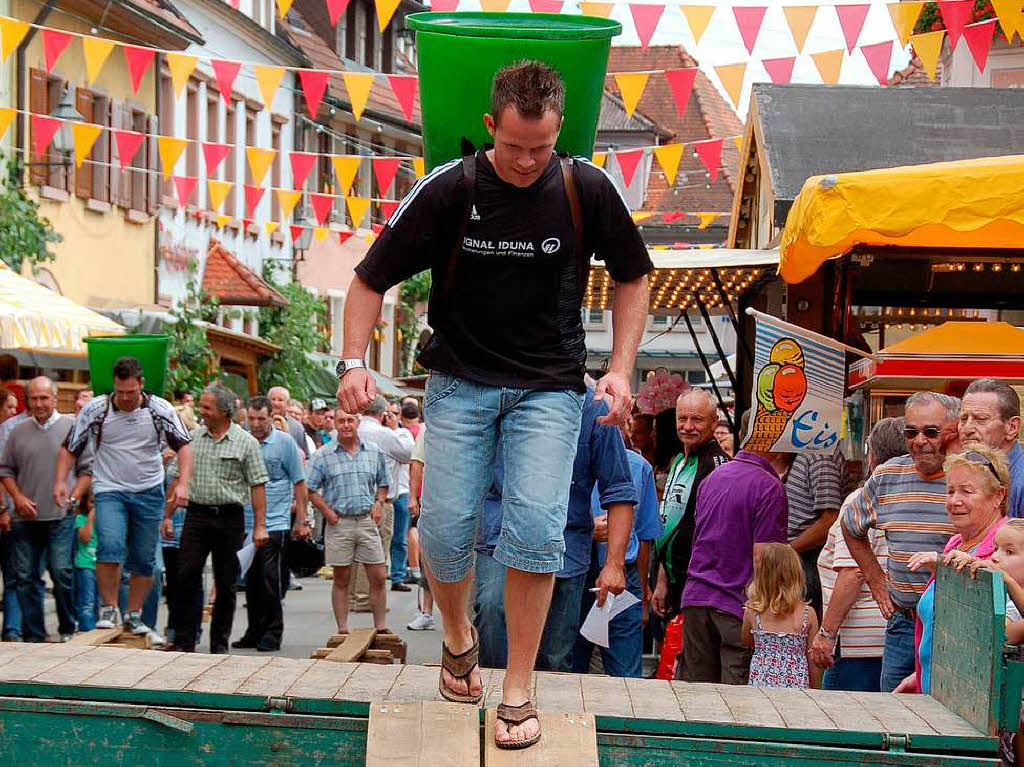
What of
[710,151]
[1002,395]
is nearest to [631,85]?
[710,151]

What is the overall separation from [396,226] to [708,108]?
64.4m

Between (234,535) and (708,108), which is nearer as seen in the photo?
(234,535)

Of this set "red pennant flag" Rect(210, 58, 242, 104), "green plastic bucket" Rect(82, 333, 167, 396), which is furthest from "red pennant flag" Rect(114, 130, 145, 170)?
"green plastic bucket" Rect(82, 333, 167, 396)

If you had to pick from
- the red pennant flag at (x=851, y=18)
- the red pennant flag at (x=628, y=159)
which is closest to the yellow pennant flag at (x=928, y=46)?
the red pennant flag at (x=851, y=18)

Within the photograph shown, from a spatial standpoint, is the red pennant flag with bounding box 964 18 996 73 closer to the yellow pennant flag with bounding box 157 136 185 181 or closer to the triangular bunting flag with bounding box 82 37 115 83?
the triangular bunting flag with bounding box 82 37 115 83

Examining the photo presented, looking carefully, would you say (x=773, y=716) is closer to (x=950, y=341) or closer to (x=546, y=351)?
(x=546, y=351)

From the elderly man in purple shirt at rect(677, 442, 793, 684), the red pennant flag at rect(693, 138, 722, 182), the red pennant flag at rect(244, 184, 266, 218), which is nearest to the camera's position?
the elderly man in purple shirt at rect(677, 442, 793, 684)

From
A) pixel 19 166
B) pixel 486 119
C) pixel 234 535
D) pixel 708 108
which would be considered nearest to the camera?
pixel 486 119

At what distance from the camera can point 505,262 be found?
5348mm

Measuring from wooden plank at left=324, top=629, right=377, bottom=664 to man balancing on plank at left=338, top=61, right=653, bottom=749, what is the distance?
173 inches

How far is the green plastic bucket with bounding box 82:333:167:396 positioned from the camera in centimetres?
1382

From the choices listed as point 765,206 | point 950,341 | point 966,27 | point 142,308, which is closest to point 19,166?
point 142,308

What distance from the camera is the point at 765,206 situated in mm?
16125

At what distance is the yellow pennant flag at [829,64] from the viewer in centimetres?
1492
